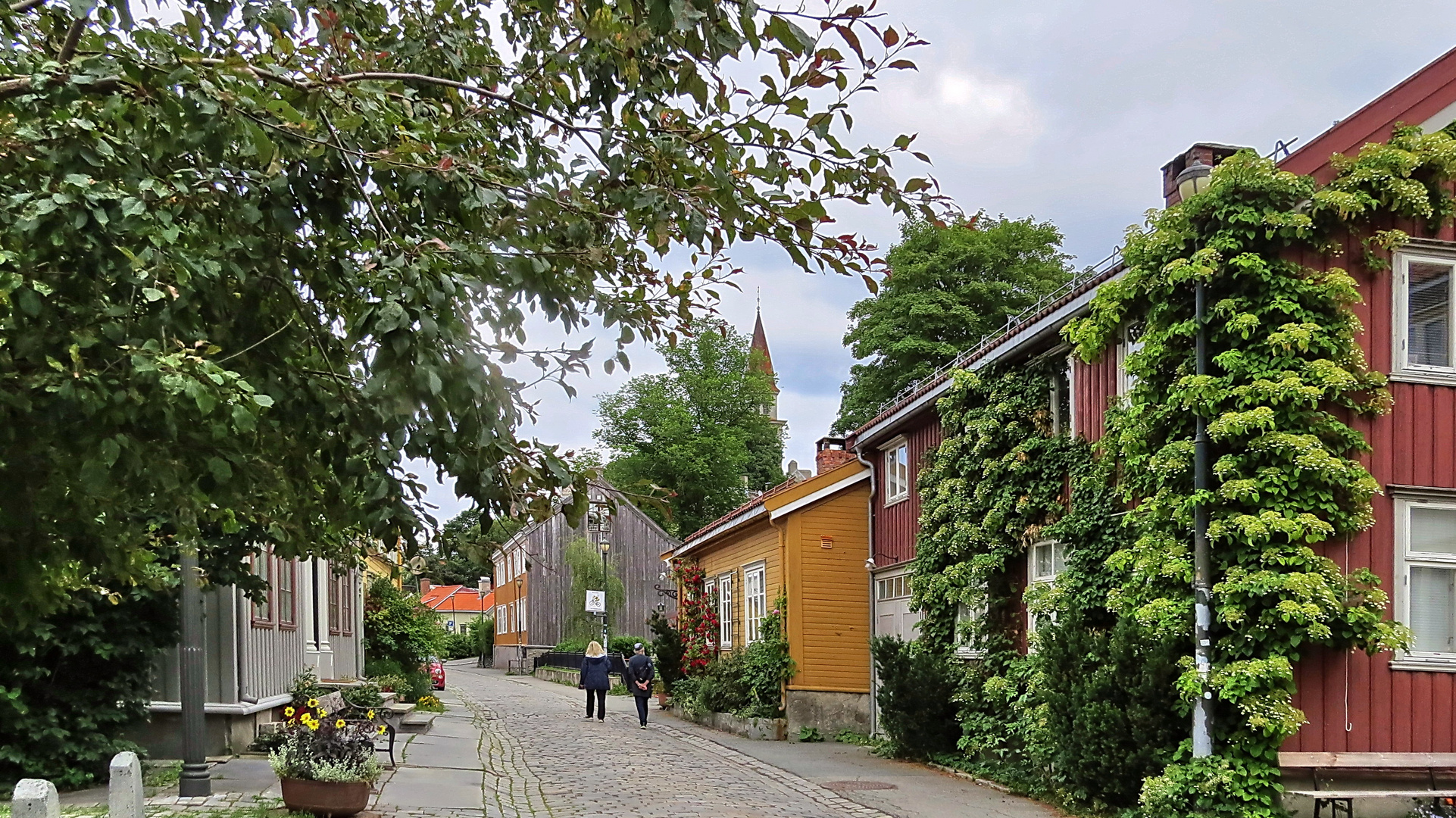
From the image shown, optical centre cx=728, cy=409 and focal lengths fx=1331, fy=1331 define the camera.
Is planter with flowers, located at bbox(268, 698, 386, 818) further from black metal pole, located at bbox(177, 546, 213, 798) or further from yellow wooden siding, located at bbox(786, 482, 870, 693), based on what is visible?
yellow wooden siding, located at bbox(786, 482, 870, 693)

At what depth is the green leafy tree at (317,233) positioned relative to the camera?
459 cm

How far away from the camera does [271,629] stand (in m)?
17.6

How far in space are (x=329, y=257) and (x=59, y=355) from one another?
1.09 metres

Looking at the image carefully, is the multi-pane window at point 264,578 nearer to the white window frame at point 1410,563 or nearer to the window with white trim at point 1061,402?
the window with white trim at point 1061,402

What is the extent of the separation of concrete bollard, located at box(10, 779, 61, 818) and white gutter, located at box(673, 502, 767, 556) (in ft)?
58.3

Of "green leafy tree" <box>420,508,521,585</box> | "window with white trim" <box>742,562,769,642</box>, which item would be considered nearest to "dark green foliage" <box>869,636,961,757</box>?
"window with white trim" <box>742,562,769,642</box>

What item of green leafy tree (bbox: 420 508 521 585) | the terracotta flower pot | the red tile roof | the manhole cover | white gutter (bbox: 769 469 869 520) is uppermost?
green leafy tree (bbox: 420 508 521 585)

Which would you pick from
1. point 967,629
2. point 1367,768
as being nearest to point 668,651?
point 967,629

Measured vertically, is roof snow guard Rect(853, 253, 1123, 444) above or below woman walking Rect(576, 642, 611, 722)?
above

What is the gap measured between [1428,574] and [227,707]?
12.3 metres

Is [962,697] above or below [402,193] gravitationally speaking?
below

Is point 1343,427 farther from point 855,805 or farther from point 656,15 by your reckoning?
point 656,15

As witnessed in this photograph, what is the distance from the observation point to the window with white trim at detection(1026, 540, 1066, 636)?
1501 cm

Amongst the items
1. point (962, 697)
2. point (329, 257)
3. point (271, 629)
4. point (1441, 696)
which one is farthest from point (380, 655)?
point (329, 257)
